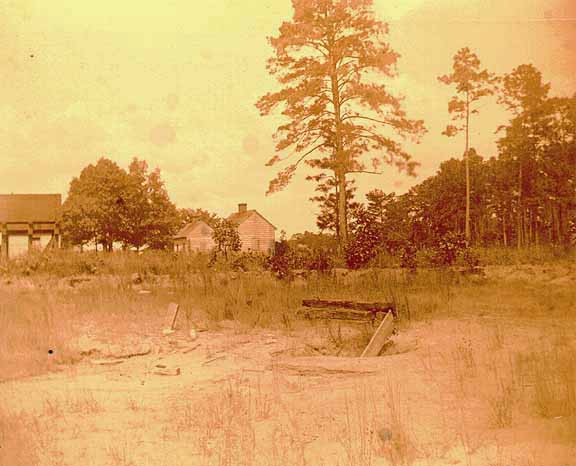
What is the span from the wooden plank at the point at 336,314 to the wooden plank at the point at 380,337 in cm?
63

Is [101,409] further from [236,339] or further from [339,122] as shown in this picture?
[339,122]

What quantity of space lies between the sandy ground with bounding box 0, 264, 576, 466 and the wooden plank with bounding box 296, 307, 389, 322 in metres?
0.65

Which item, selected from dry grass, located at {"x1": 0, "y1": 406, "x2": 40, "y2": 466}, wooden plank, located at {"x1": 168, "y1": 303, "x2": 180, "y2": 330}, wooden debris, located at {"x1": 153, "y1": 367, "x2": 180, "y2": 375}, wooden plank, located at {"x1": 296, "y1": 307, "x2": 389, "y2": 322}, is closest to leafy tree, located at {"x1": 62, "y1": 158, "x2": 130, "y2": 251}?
wooden plank, located at {"x1": 168, "y1": 303, "x2": 180, "y2": 330}

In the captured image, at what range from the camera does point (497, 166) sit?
87.7ft

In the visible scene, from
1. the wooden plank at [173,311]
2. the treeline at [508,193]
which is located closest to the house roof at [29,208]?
the treeline at [508,193]

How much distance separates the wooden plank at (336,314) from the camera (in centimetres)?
932

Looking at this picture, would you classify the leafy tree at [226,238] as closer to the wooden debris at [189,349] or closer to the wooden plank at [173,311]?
the wooden plank at [173,311]

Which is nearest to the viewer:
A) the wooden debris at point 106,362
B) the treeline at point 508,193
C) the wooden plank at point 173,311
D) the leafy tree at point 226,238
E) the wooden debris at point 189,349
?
the wooden debris at point 106,362

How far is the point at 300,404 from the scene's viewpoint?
5918mm

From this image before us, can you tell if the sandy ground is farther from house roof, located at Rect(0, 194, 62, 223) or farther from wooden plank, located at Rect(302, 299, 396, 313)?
house roof, located at Rect(0, 194, 62, 223)

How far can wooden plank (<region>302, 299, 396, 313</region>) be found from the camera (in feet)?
30.3

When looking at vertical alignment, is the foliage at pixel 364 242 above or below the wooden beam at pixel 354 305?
above

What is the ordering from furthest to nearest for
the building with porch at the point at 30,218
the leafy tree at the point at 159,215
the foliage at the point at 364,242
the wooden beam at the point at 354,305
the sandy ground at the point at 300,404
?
the leafy tree at the point at 159,215
the building with porch at the point at 30,218
the foliage at the point at 364,242
the wooden beam at the point at 354,305
the sandy ground at the point at 300,404

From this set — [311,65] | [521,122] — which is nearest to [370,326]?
[311,65]
